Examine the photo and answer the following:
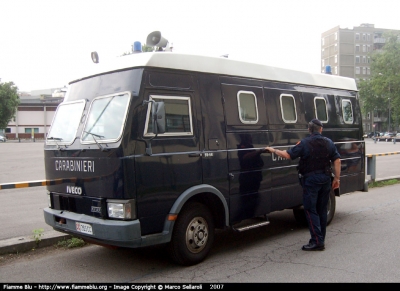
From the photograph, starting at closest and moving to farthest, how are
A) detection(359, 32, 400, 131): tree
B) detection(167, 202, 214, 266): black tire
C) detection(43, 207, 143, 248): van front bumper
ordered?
detection(43, 207, 143, 248): van front bumper < detection(167, 202, 214, 266): black tire < detection(359, 32, 400, 131): tree

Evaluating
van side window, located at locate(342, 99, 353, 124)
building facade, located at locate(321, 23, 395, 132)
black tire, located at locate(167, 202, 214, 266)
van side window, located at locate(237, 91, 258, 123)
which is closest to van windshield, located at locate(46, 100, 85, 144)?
black tire, located at locate(167, 202, 214, 266)

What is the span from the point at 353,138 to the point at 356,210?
→ 1822 millimetres

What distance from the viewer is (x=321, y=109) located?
8.14m

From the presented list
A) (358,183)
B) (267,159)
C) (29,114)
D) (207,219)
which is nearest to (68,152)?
(207,219)

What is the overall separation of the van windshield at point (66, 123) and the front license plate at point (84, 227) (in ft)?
3.63

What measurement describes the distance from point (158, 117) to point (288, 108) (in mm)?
3185

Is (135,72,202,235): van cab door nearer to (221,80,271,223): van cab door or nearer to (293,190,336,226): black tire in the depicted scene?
(221,80,271,223): van cab door

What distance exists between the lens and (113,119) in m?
5.16

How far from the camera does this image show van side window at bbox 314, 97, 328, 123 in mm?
8008

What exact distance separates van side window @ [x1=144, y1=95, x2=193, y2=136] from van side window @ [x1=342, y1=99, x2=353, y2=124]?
4441 millimetres

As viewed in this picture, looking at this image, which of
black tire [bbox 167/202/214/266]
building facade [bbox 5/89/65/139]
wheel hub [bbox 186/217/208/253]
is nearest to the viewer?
black tire [bbox 167/202/214/266]

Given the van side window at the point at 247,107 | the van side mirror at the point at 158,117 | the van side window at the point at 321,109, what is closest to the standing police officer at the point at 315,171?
the van side window at the point at 247,107

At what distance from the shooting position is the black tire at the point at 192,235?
17.6 ft

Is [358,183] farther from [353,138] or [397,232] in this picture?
[397,232]
